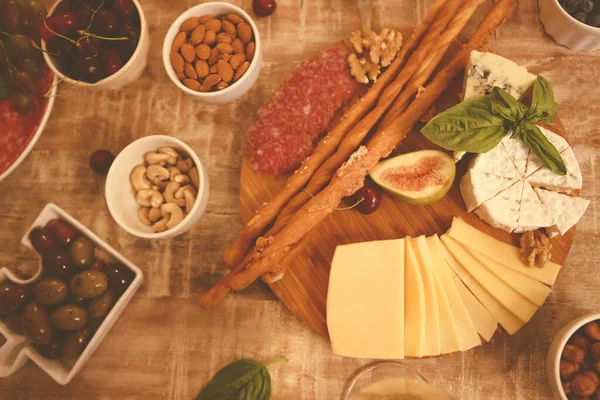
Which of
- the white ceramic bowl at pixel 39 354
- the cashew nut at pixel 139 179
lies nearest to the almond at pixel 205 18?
the cashew nut at pixel 139 179

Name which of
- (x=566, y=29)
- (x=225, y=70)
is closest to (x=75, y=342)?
(x=225, y=70)

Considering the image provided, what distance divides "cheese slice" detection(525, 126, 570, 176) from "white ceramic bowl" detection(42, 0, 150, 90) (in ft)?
4.59

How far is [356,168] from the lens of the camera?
61.5 inches

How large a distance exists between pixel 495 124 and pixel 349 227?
58cm

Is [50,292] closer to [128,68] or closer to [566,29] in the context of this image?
[128,68]

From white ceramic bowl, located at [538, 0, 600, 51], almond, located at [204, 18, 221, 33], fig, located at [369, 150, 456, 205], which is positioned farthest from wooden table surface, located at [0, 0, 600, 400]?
fig, located at [369, 150, 456, 205]

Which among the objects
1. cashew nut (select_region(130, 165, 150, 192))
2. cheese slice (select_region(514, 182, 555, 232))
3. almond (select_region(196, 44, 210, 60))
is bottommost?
cashew nut (select_region(130, 165, 150, 192))

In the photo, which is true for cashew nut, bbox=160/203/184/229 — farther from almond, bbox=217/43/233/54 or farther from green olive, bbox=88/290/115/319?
almond, bbox=217/43/233/54

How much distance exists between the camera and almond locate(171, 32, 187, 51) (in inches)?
66.2

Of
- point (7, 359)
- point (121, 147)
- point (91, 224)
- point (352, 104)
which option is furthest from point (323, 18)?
point (7, 359)

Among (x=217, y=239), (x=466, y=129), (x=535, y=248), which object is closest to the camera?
(x=466, y=129)

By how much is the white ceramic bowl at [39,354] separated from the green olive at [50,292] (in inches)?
3.3

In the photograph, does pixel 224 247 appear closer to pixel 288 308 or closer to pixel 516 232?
pixel 288 308

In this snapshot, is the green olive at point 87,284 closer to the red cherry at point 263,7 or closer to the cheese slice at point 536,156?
the red cherry at point 263,7
